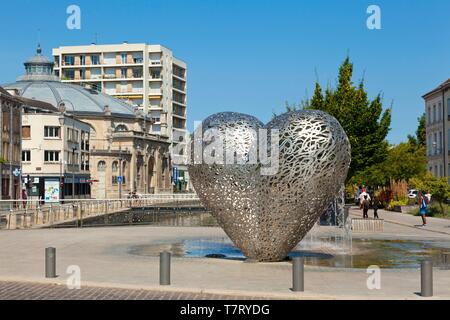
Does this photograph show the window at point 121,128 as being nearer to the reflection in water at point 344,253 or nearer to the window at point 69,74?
the window at point 69,74

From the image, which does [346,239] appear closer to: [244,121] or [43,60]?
[244,121]

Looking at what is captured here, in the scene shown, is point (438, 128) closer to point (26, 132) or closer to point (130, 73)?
point (26, 132)

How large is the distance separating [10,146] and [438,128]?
4165 centimetres

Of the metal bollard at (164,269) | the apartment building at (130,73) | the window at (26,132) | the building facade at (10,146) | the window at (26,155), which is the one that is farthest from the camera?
the apartment building at (130,73)

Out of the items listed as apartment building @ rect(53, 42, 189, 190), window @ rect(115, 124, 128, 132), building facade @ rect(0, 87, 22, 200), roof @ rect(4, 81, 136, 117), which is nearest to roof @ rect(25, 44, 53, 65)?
roof @ rect(4, 81, 136, 117)

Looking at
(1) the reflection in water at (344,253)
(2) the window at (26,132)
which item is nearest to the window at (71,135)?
(2) the window at (26,132)

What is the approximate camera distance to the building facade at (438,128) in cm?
6194

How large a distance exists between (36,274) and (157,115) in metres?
109

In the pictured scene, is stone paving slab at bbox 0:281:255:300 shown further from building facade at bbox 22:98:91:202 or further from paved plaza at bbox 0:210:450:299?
building facade at bbox 22:98:91:202

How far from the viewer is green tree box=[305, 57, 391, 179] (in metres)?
41.3

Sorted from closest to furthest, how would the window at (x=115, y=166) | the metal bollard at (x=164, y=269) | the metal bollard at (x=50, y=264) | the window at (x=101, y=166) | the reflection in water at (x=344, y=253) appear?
the metal bollard at (x=164, y=269), the metal bollard at (x=50, y=264), the reflection in water at (x=344, y=253), the window at (x=101, y=166), the window at (x=115, y=166)

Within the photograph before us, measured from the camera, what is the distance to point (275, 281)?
12344mm

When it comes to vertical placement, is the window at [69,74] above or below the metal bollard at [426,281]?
above

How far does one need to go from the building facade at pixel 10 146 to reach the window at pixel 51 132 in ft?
25.4
